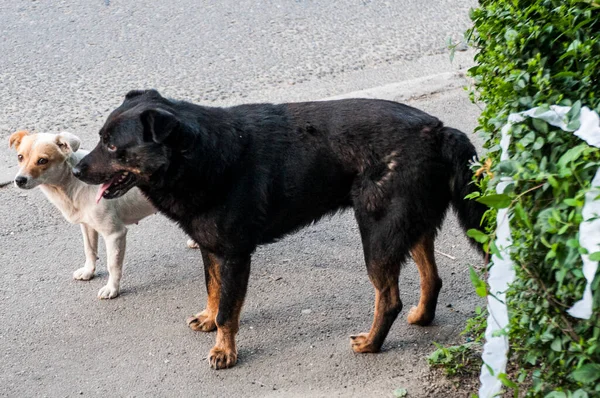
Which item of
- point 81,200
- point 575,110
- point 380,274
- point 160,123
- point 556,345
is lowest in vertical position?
point 380,274

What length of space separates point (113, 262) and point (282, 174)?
1.25m

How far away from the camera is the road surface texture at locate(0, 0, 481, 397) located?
4195mm

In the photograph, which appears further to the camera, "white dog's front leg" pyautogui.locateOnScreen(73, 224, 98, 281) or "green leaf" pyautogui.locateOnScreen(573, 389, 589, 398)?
"white dog's front leg" pyautogui.locateOnScreen(73, 224, 98, 281)

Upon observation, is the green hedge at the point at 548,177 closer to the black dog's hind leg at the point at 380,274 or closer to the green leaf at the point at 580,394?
the green leaf at the point at 580,394

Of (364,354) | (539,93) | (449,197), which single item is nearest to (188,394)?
(364,354)

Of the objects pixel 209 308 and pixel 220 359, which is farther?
pixel 209 308

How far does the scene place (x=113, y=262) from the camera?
190 inches

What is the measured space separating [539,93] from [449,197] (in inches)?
52.5

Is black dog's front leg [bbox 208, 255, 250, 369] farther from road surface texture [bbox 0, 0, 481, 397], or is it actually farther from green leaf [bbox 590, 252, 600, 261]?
green leaf [bbox 590, 252, 600, 261]


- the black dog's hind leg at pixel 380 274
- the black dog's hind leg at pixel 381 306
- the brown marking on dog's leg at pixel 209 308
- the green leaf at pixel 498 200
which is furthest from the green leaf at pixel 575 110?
the brown marking on dog's leg at pixel 209 308

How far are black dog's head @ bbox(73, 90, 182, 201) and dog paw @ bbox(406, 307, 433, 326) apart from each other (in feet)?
5.16

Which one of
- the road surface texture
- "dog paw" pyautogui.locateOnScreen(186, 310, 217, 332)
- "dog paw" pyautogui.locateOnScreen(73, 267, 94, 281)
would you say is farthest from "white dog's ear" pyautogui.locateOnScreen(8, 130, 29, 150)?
→ "dog paw" pyautogui.locateOnScreen(186, 310, 217, 332)

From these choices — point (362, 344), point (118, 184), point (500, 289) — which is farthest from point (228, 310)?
point (500, 289)

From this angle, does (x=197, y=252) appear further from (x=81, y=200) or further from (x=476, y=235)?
(x=476, y=235)
